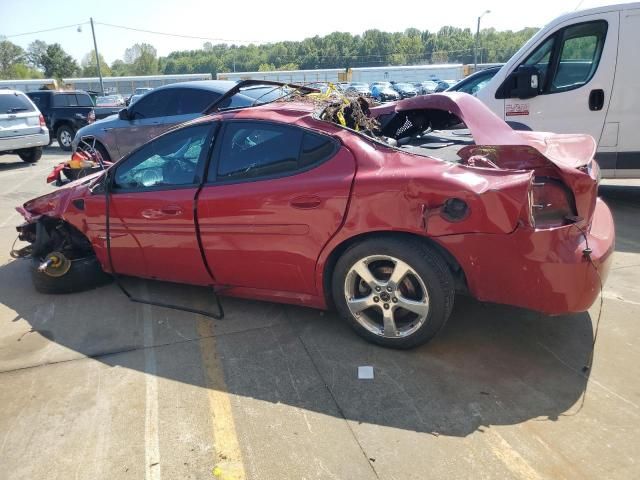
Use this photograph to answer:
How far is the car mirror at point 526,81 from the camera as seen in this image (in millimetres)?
Answer: 6402

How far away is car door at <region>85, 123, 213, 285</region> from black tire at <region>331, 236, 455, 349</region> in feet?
4.11

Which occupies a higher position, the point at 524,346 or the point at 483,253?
the point at 483,253

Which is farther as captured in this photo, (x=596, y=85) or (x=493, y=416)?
(x=596, y=85)

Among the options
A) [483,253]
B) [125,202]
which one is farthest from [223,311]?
[483,253]

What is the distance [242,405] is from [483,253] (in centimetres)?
161

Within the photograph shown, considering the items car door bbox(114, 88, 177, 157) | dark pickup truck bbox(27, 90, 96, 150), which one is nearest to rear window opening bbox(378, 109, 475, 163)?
car door bbox(114, 88, 177, 157)

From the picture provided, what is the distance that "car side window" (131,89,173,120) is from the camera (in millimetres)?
8539

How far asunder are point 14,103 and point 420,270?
12202 mm

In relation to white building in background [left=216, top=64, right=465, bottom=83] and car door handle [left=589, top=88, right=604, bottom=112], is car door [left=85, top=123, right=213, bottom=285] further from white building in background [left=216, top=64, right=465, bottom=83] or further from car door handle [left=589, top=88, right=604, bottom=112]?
white building in background [left=216, top=64, right=465, bottom=83]

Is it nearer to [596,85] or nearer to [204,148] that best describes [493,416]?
[204,148]

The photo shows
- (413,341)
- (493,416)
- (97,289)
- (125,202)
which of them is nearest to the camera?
(493,416)

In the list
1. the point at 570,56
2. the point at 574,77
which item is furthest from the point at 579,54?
the point at 574,77

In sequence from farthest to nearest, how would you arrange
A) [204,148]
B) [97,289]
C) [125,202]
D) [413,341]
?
[97,289] → [125,202] → [204,148] → [413,341]

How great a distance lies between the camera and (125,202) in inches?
157
